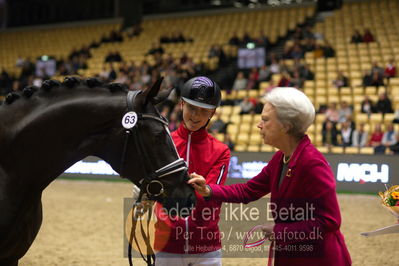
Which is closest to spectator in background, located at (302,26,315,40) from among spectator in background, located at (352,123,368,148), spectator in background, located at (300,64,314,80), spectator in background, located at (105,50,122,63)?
spectator in background, located at (300,64,314,80)

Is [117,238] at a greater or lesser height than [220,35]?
lesser

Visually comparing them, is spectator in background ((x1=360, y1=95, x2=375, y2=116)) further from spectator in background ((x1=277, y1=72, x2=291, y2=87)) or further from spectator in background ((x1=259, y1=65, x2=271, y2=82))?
spectator in background ((x1=259, y1=65, x2=271, y2=82))

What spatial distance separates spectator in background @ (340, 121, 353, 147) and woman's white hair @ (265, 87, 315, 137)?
27.3ft

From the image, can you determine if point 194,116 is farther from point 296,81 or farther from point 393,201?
point 296,81

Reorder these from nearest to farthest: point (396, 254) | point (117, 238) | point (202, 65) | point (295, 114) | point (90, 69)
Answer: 1. point (295, 114)
2. point (396, 254)
3. point (117, 238)
4. point (202, 65)
5. point (90, 69)

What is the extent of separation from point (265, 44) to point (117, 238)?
10.9 meters

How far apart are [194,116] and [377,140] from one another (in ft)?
27.7

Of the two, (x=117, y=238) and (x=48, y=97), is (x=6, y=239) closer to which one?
(x=48, y=97)

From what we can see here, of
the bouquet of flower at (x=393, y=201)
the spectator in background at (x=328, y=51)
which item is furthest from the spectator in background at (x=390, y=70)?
the bouquet of flower at (x=393, y=201)

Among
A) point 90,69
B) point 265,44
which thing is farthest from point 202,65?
point 90,69

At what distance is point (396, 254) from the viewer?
17.1 ft

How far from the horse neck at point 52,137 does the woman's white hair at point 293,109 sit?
0.77 metres

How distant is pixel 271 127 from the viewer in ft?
6.47

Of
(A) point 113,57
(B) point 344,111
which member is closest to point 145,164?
(B) point 344,111
